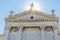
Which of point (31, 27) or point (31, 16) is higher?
point (31, 16)

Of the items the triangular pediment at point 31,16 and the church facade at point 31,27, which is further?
the triangular pediment at point 31,16

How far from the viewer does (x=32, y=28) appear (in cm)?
1398

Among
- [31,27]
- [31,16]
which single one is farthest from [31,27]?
[31,16]

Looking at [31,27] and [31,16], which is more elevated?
[31,16]

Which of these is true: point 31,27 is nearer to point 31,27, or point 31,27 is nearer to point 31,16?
point 31,27

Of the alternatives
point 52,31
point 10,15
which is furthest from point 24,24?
point 52,31

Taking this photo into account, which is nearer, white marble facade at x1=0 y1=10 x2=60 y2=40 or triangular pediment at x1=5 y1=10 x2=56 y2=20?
white marble facade at x1=0 y1=10 x2=60 y2=40

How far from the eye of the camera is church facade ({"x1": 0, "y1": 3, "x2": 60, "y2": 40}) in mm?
13438

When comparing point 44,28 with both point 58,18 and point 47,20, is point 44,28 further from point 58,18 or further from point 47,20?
point 58,18

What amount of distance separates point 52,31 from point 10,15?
444 cm

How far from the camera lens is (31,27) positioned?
14.0m

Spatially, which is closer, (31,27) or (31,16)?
(31,27)

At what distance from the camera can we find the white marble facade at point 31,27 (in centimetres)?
1343

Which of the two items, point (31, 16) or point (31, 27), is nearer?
point (31, 27)
